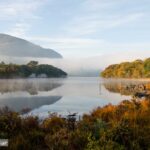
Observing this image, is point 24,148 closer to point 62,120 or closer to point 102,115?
point 62,120

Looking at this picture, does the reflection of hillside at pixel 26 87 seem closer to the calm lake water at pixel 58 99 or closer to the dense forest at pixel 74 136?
the calm lake water at pixel 58 99

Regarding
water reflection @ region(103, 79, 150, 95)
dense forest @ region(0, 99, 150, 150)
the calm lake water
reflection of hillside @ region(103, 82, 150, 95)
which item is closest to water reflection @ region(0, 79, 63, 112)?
the calm lake water

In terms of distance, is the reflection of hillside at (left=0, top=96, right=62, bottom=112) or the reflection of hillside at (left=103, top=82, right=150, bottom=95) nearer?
the reflection of hillside at (left=0, top=96, right=62, bottom=112)

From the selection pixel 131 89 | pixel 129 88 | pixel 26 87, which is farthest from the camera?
pixel 26 87

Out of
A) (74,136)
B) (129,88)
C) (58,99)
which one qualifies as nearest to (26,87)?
(129,88)

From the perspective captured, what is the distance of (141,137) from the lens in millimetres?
14328

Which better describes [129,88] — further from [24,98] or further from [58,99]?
[24,98]

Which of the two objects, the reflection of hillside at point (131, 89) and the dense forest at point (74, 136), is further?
the reflection of hillside at point (131, 89)

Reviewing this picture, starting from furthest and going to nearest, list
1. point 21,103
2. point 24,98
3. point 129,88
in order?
point 129,88 < point 24,98 < point 21,103

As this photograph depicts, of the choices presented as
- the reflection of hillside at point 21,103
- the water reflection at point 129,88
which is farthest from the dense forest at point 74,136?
the water reflection at point 129,88

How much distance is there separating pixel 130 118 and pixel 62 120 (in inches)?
141

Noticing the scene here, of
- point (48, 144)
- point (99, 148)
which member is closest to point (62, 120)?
point (48, 144)

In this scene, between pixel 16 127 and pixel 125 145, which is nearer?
pixel 125 145

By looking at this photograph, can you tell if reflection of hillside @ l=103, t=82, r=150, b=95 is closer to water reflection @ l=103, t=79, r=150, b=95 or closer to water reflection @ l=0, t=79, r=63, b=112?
water reflection @ l=103, t=79, r=150, b=95
